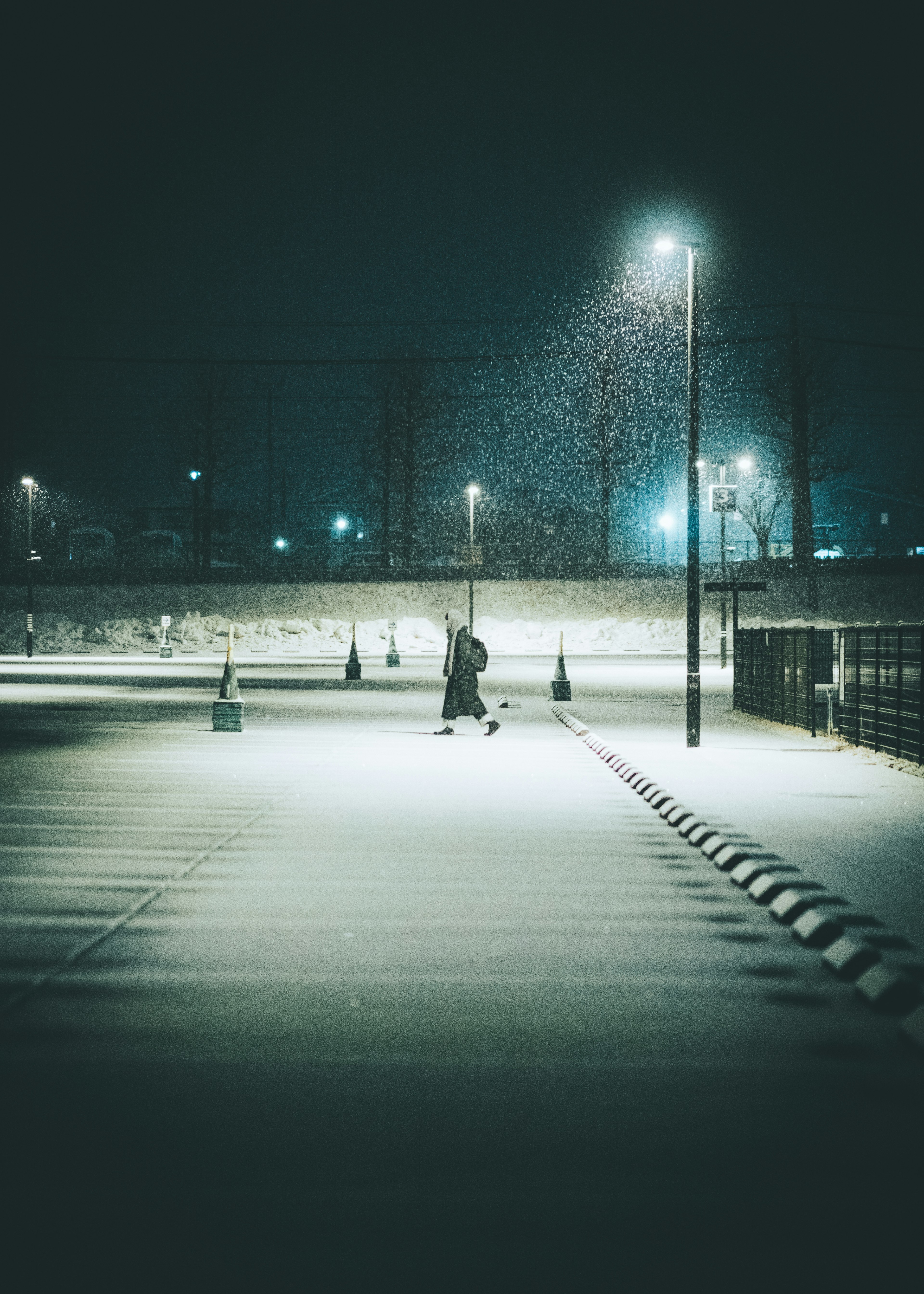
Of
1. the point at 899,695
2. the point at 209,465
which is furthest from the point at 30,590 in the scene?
the point at 899,695

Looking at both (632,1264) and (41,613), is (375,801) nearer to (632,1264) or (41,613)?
(632,1264)

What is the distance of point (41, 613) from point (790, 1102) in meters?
73.6

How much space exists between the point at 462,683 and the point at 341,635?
51107 millimetres

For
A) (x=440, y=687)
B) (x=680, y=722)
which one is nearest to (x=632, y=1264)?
(x=680, y=722)

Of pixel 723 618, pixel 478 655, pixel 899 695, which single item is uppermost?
pixel 723 618

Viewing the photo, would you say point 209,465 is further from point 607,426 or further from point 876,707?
point 876,707

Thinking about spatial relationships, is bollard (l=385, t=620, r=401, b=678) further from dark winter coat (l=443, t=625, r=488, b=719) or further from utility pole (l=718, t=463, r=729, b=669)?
dark winter coat (l=443, t=625, r=488, b=719)

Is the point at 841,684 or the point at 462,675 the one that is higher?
the point at 462,675

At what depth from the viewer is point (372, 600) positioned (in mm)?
76375

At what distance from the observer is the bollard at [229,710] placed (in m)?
20.1

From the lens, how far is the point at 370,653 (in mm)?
64938

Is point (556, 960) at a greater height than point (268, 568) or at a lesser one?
lesser

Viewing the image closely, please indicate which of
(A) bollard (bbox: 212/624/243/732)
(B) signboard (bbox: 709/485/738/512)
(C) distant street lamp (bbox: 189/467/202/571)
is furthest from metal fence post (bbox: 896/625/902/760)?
(C) distant street lamp (bbox: 189/467/202/571)

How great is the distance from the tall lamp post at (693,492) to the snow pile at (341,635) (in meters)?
45.2
